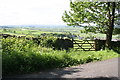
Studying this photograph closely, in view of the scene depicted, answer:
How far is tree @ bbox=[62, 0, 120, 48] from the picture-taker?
61.5 ft

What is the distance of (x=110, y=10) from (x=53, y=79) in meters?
13.6

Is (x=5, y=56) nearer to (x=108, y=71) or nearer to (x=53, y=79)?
(x=53, y=79)

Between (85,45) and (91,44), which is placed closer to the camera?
(91,44)

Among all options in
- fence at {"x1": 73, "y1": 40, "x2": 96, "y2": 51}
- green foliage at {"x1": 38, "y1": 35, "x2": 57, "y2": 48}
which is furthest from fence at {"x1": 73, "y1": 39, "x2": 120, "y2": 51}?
green foliage at {"x1": 38, "y1": 35, "x2": 57, "y2": 48}

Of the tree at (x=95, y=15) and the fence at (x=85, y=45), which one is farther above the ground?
the tree at (x=95, y=15)

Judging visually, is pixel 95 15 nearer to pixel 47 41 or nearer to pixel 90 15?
pixel 90 15

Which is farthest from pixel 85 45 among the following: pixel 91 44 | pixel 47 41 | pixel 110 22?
pixel 47 41

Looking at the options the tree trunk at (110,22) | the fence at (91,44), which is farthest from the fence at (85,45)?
the tree trunk at (110,22)

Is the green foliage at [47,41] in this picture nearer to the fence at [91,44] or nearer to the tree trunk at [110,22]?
the fence at [91,44]

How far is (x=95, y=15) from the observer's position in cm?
1884

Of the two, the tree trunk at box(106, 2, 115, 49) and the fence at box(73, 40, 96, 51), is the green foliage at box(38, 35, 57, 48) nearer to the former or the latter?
the fence at box(73, 40, 96, 51)

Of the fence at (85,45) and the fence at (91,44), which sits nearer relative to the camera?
the fence at (91,44)

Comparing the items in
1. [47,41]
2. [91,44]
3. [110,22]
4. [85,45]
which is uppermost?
[110,22]

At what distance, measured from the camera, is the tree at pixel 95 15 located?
18.7m
